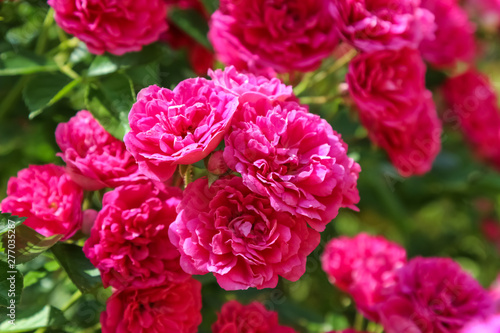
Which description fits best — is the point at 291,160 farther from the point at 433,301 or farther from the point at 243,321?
the point at 433,301

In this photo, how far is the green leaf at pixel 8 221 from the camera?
642 millimetres

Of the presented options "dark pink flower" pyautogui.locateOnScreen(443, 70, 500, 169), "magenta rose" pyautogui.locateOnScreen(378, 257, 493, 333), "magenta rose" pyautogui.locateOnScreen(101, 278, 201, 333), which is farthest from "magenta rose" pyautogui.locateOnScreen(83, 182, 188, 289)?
"dark pink flower" pyautogui.locateOnScreen(443, 70, 500, 169)

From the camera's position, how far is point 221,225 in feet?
1.99

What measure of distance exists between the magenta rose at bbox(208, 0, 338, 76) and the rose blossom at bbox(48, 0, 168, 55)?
0.11 meters

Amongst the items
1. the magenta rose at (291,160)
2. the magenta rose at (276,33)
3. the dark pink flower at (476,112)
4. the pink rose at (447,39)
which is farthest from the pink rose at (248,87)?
the dark pink flower at (476,112)

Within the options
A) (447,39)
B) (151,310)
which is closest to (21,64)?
(151,310)

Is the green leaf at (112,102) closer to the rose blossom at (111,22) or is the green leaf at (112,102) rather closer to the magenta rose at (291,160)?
the rose blossom at (111,22)

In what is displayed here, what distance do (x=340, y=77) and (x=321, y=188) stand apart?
672 millimetres

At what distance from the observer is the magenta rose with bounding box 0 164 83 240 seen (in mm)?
697

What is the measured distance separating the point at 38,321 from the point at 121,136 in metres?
0.32

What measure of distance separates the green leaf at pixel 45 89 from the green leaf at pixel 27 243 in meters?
0.22

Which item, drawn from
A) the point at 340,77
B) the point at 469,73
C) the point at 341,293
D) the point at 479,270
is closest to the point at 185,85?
the point at 340,77

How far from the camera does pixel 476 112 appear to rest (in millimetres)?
1492

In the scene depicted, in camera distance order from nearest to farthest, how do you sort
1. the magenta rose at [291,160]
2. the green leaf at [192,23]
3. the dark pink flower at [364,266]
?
the magenta rose at [291,160]
the dark pink flower at [364,266]
the green leaf at [192,23]
